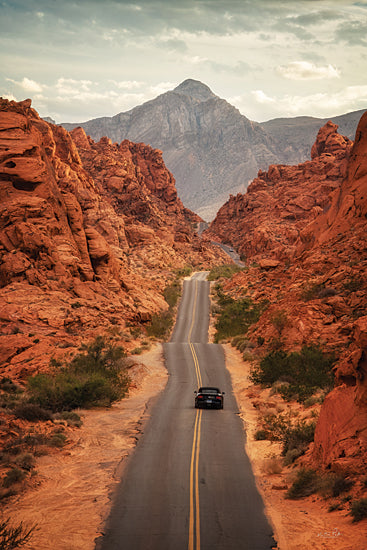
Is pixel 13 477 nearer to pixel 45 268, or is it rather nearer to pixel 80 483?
pixel 80 483

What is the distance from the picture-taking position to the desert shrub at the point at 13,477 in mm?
16730

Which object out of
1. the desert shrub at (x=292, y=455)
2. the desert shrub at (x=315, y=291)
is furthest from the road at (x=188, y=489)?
the desert shrub at (x=315, y=291)

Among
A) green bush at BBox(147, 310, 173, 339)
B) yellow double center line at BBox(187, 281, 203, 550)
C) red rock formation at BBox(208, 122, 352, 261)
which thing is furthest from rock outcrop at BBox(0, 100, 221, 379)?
red rock formation at BBox(208, 122, 352, 261)

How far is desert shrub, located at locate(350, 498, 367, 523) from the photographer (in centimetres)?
1274

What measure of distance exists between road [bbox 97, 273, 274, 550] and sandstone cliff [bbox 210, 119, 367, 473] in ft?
9.80

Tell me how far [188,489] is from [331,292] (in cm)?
2273

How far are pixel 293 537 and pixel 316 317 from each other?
23472mm

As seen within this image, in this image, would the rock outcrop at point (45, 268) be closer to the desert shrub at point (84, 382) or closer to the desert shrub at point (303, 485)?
the desert shrub at point (84, 382)

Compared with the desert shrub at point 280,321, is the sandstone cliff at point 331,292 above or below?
above

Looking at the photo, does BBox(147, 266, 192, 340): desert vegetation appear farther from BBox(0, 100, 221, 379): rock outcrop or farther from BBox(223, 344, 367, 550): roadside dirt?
BBox(223, 344, 367, 550): roadside dirt

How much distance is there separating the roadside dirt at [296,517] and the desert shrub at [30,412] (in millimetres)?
8937

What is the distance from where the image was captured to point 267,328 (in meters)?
44.0

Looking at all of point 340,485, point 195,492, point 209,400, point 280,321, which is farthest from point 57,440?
point 280,321

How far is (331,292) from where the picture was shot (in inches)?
1448
